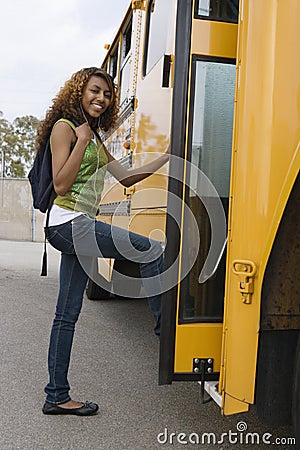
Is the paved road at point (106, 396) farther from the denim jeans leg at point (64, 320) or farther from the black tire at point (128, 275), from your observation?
the black tire at point (128, 275)

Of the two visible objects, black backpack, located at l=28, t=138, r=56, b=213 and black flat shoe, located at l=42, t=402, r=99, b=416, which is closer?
black backpack, located at l=28, t=138, r=56, b=213

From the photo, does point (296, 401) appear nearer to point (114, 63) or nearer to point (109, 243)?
point (109, 243)

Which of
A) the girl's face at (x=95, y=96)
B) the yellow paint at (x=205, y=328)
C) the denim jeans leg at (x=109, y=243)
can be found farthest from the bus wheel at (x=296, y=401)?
the girl's face at (x=95, y=96)

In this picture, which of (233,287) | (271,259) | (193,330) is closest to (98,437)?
(193,330)

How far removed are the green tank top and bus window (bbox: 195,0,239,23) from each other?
0.86 meters

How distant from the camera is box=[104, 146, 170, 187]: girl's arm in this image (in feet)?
9.95

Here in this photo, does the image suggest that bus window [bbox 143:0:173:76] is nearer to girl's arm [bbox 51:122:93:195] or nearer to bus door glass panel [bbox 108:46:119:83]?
girl's arm [bbox 51:122:93:195]

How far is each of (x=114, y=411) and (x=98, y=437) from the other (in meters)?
0.34

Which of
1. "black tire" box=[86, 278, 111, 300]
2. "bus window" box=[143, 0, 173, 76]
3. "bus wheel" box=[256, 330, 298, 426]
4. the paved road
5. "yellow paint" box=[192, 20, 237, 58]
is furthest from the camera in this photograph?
"black tire" box=[86, 278, 111, 300]

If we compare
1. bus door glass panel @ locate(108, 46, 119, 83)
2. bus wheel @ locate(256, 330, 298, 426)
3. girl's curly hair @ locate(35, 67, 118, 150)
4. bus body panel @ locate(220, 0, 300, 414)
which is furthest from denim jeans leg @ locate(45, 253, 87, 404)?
bus door glass panel @ locate(108, 46, 119, 83)

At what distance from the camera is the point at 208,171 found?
2.50m

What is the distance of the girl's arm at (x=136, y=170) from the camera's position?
3032mm

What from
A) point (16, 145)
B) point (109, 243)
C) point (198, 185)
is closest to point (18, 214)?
point (16, 145)

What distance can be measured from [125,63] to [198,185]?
9.45 ft
